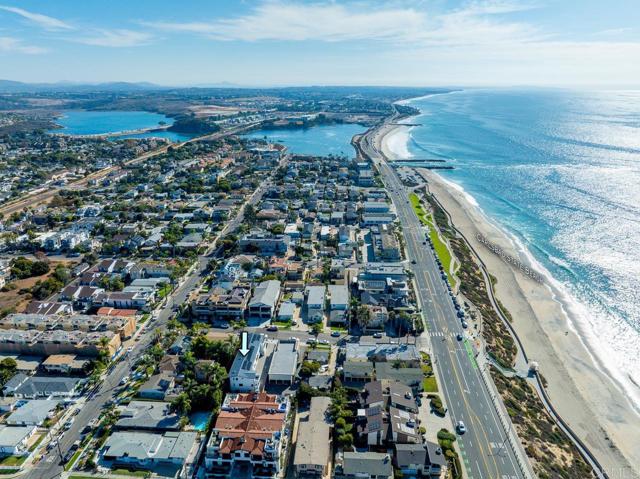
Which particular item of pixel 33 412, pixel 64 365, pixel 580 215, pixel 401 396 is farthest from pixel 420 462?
pixel 580 215

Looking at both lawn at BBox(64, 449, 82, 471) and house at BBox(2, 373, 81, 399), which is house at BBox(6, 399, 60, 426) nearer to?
house at BBox(2, 373, 81, 399)

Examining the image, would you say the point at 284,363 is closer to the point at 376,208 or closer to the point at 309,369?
the point at 309,369

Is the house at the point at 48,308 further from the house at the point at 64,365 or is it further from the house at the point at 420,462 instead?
the house at the point at 420,462

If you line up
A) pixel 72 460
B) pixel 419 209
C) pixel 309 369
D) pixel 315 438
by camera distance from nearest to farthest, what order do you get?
pixel 72 460, pixel 315 438, pixel 309 369, pixel 419 209

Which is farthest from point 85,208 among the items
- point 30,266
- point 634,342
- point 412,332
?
point 634,342

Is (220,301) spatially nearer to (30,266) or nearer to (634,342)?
(30,266)
